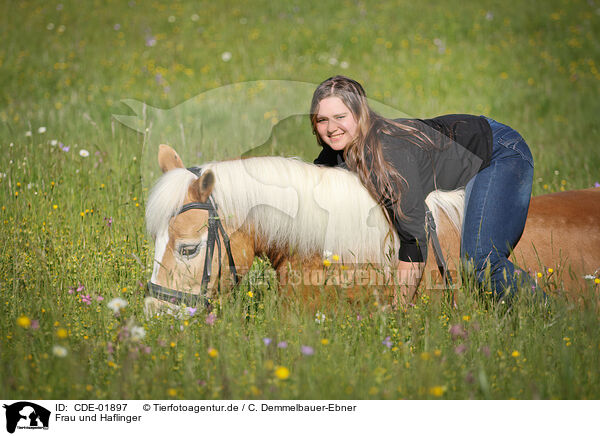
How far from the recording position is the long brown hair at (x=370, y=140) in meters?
2.79

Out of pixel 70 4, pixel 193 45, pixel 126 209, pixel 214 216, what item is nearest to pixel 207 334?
pixel 214 216

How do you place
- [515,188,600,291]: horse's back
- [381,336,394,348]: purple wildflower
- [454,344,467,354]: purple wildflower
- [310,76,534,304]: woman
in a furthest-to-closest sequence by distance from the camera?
[515,188,600,291]: horse's back
[310,76,534,304]: woman
[381,336,394,348]: purple wildflower
[454,344,467,354]: purple wildflower

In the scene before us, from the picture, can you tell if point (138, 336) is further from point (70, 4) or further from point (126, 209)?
point (70, 4)

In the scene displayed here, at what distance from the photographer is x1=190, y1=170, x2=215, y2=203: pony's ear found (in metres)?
2.65

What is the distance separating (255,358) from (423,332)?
0.96 metres

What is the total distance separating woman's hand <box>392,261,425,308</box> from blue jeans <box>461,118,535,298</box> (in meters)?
0.36

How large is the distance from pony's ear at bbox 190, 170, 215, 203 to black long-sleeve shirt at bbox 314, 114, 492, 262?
87cm

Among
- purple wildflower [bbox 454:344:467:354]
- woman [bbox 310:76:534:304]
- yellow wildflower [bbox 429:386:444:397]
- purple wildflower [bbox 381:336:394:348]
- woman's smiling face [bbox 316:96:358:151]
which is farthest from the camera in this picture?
woman's smiling face [bbox 316:96:358:151]

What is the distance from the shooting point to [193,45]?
10.2m

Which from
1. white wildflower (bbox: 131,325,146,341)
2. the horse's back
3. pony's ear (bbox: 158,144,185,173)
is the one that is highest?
pony's ear (bbox: 158,144,185,173)

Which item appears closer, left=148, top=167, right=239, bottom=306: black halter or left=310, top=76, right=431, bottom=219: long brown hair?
left=148, top=167, right=239, bottom=306: black halter

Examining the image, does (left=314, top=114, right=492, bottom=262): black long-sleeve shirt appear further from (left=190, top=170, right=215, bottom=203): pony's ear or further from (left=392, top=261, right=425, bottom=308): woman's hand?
(left=190, top=170, right=215, bottom=203): pony's ear

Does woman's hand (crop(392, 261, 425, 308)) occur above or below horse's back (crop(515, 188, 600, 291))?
below
